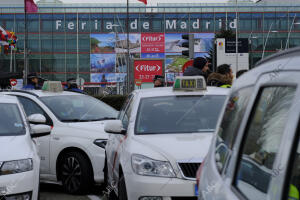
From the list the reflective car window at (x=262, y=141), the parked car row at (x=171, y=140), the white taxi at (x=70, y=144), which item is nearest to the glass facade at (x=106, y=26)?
the white taxi at (x=70, y=144)

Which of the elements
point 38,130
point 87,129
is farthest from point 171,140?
point 87,129

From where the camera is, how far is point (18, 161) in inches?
246

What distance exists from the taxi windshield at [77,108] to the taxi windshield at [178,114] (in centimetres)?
301

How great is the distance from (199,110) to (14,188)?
6.99 ft

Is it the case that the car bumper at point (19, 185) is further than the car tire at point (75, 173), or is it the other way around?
the car tire at point (75, 173)

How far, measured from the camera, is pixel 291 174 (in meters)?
1.77

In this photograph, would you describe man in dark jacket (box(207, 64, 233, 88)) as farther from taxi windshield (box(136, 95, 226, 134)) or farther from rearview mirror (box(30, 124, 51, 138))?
rearview mirror (box(30, 124, 51, 138))

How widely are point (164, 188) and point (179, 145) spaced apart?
0.57 meters

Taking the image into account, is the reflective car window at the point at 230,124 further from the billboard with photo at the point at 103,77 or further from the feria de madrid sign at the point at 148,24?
the feria de madrid sign at the point at 148,24

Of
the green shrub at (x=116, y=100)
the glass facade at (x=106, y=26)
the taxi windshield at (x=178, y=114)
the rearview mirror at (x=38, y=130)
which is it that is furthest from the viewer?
the glass facade at (x=106, y=26)

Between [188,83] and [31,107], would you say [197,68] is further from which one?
[188,83]

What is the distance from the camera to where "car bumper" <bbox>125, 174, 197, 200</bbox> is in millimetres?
5379

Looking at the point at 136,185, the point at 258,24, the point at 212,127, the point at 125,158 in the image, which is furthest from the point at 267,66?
the point at 258,24

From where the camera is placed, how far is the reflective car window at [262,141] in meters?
1.99
